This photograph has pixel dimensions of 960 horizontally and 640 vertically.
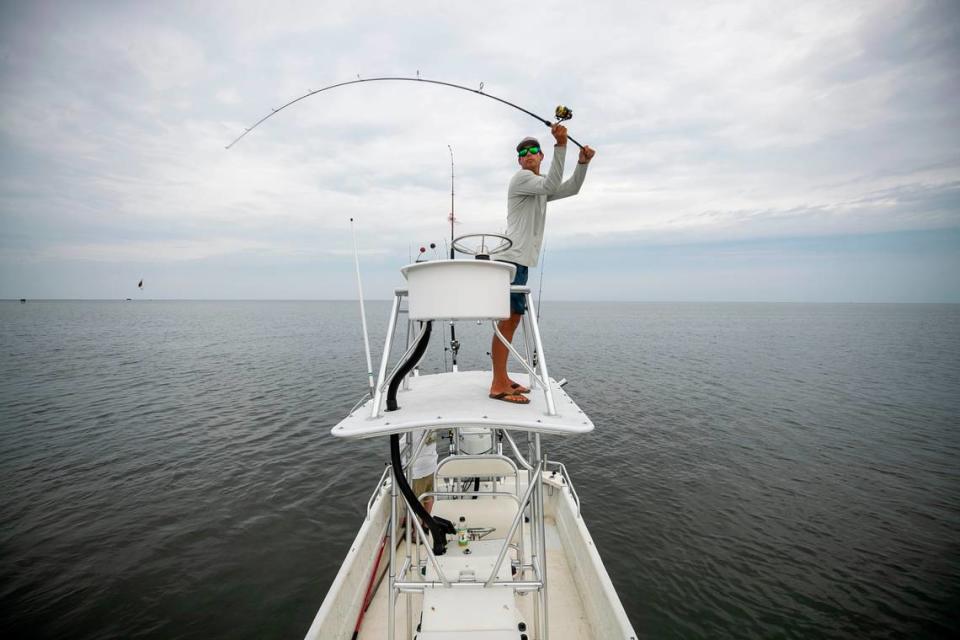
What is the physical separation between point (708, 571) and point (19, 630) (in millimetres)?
14491

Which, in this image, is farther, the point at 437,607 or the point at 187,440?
the point at 187,440

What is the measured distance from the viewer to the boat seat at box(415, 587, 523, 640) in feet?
10.9

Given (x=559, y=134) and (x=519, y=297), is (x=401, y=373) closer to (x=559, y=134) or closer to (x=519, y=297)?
(x=519, y=297)

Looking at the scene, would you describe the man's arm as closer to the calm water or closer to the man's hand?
the man's hand

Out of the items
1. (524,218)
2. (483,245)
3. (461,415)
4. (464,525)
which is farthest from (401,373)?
(464,525)

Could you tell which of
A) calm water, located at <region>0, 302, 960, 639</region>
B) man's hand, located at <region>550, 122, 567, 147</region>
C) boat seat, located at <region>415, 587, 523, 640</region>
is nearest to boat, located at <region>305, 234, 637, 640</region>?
boat seat, located at <region>415, 587, 523, 640</region>

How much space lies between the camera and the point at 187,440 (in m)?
15.7

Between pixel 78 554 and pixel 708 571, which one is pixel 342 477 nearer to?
pixel 78 554

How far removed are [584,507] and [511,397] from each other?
33.1 ft

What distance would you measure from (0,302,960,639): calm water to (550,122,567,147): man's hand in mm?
9172

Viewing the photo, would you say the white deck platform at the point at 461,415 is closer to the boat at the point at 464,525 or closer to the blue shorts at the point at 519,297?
the boat at the point at 464,525

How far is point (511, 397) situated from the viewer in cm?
348

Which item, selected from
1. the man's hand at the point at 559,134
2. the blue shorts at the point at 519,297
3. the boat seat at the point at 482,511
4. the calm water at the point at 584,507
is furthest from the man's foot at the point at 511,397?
the calm water at the point at 584,507

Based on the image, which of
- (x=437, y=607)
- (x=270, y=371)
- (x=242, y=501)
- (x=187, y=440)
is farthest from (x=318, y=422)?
(x=437, y=607)
